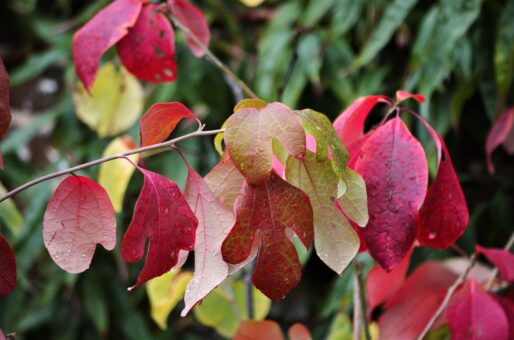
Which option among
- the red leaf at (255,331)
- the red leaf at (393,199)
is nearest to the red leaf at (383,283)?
the red leaf at (255,331)

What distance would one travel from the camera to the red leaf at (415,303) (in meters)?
0.72

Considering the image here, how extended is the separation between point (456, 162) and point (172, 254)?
858 millimetres

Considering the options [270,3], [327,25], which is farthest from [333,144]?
[270,3]

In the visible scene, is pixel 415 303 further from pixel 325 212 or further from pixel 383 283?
pixel 325 212

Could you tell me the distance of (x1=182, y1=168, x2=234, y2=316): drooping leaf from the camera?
17.3 inches

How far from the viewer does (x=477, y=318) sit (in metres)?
0.64

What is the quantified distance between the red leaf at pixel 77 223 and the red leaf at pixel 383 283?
35cm

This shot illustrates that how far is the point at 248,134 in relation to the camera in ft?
1.40

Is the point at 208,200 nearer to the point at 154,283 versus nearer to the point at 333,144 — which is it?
the point at 333,144

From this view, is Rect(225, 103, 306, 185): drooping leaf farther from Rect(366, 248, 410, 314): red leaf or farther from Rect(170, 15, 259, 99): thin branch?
Rect(366, 248, 410, 314): red leaf

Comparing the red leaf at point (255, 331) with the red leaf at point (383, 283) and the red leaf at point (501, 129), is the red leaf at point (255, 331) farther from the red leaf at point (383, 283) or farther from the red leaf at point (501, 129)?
the red leaf at point (501, 129)

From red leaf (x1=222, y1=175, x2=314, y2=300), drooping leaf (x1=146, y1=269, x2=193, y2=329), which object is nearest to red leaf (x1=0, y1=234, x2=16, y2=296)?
red leaf (x1=222, y1=175, x2=314, y2=300)

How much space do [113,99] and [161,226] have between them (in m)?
0.57

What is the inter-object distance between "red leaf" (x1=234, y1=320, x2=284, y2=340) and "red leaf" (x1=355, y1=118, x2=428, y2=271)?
199mm
